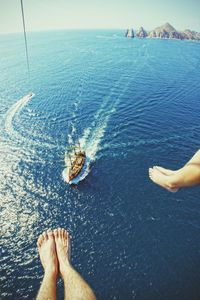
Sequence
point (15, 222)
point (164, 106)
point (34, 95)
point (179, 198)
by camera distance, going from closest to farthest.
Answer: point (15, 222), point (179, 198), point (164, 106), point (34, 95)

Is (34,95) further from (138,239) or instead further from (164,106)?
(138,239)

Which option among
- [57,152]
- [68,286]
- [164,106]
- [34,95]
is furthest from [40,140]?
[68,286]

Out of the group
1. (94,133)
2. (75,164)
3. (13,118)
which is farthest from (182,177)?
(13,118)

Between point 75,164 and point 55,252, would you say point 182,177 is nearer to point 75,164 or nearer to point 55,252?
point 55,252

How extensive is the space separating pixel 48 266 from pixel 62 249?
4.77 feet

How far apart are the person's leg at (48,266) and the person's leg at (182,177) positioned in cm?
556

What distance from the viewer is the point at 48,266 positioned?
9875mm

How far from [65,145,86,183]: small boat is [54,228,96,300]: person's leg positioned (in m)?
24.1

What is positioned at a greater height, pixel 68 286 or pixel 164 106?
pixel 68 286

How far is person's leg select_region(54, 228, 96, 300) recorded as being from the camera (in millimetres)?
6879

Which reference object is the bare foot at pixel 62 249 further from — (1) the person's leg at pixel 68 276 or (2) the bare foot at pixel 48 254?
(2) the bare foot at pixel 48 254

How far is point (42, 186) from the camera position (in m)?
36.8

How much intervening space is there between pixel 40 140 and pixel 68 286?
→ 4162cm

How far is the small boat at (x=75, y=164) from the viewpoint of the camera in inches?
1445
